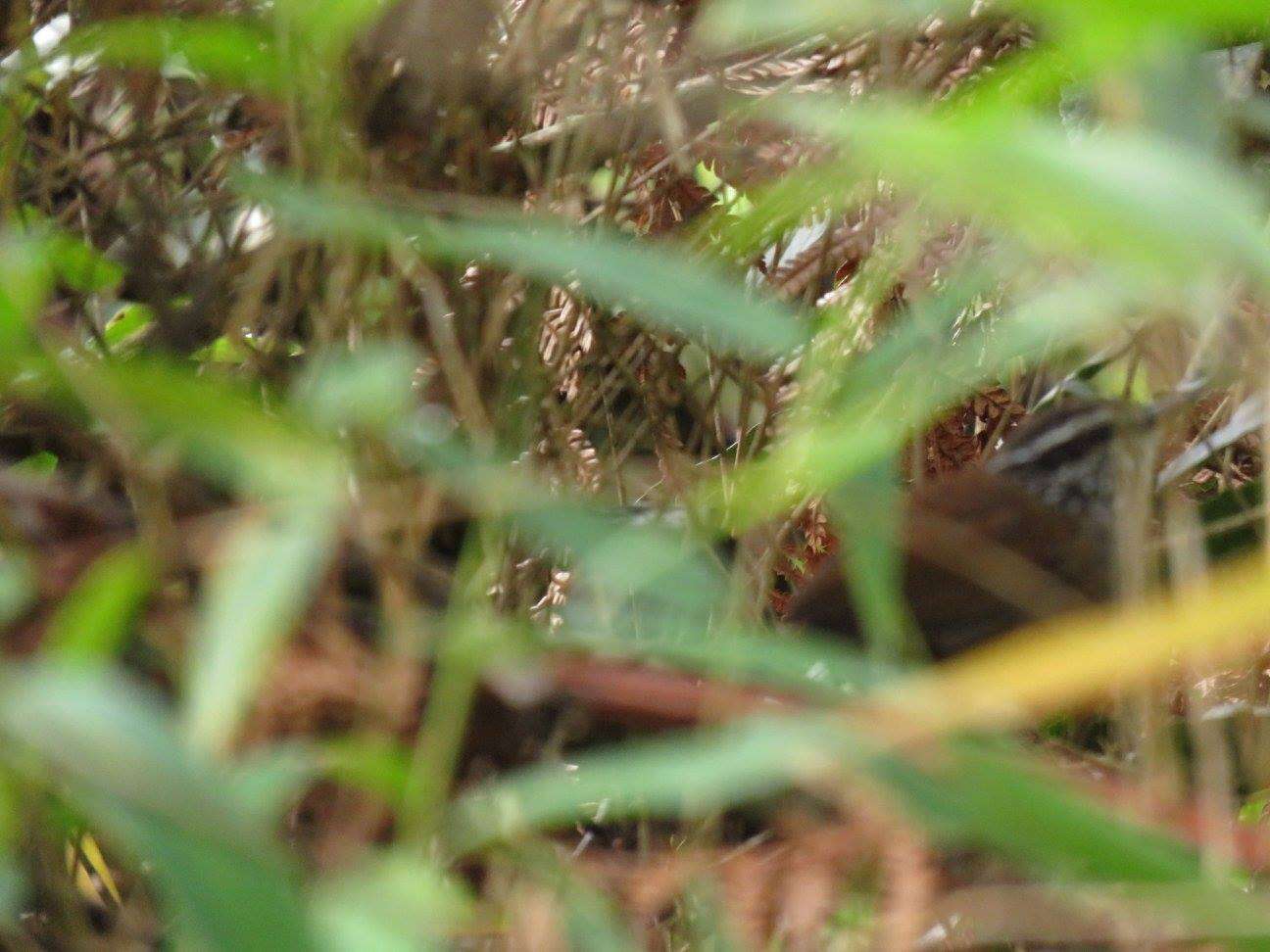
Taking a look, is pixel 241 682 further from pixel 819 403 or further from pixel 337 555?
pixel 819 403

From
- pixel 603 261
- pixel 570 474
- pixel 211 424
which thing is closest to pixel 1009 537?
pixel 570 474

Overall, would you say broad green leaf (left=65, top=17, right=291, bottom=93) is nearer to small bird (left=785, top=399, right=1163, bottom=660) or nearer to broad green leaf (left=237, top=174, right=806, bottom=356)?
broad green leaf (left=237, top=174, right=806, bottom=356)

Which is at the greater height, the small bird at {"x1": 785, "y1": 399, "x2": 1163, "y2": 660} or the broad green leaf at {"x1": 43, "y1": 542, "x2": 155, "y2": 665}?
the broad green leaf at {"x1": 43, "y1": 542, "x2": 155, "y2": 665}

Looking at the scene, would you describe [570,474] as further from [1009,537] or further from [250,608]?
[250,608]

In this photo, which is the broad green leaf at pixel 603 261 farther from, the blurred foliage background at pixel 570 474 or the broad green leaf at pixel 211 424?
the broad green leaf at pixel 211 424

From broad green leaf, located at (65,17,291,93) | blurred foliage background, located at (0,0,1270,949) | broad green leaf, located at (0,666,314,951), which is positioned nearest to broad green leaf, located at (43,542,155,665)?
blurred foliage background, located at (0,0,1270,949)

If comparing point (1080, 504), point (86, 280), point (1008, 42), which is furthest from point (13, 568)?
point (1080, 504)
